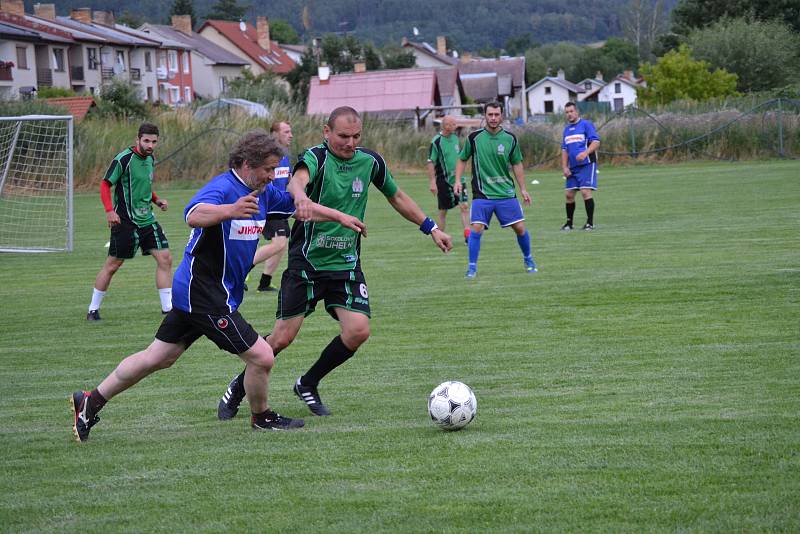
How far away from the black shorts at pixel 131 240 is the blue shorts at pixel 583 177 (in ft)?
30.3

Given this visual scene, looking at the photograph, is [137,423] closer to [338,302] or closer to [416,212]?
[338,302]

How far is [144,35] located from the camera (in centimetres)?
8450

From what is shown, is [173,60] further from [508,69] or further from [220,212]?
[220,212]

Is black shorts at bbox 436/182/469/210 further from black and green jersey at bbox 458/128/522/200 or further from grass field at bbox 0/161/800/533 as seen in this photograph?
black and green jersey at bbox 458/128/522/200

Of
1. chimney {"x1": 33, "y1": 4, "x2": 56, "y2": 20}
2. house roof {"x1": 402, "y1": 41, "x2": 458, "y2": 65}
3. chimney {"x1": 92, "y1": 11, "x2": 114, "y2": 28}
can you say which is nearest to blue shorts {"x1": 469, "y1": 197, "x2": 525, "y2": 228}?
chimney {"x1": 33, "y1": 4, "x2": 56, "y2": 20}

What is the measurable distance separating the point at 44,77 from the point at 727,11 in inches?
1856

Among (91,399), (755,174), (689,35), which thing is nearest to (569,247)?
(91,399)

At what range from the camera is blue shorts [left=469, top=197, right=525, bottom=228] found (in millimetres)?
12719

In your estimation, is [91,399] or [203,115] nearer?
[91,399]

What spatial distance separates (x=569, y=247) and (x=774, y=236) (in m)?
3.02

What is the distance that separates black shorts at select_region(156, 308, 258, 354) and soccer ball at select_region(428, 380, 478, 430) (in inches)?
43.5

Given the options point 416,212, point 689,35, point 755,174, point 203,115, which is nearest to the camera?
point 416,212

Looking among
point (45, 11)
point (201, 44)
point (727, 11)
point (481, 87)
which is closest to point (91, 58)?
point (45, 11)

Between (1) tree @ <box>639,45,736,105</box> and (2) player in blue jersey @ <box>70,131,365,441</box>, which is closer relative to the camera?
(2) player in blue jersey @ <box>70,131,365,441</box>
